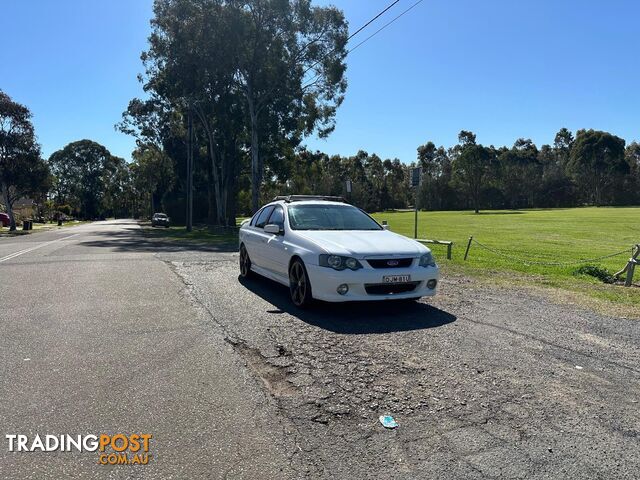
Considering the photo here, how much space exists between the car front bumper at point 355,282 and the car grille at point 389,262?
6 centimetres

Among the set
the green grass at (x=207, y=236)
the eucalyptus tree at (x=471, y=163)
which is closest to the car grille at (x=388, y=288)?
the green grass at (x=207, y=236)

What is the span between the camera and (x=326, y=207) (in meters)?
8.89

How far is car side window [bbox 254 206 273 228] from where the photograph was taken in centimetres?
959

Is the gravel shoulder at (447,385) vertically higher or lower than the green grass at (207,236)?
higher

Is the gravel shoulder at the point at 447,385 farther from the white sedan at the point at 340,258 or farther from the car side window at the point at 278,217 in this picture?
the car side window at the point at 278,217

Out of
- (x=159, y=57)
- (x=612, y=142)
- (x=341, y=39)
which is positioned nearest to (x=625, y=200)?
(x=612, y=142)

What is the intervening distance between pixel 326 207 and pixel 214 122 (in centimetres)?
2788

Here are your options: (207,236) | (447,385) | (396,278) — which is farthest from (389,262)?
(207,236)

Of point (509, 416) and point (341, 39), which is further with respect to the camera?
point (341, 39)

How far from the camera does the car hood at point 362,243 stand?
6.75 metres

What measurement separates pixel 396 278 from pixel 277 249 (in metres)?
2.33

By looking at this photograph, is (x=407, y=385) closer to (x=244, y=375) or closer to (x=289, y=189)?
(x=244, y=375)

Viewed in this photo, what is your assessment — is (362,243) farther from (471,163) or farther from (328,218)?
(471,163)

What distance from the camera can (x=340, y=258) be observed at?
6.67 meters
